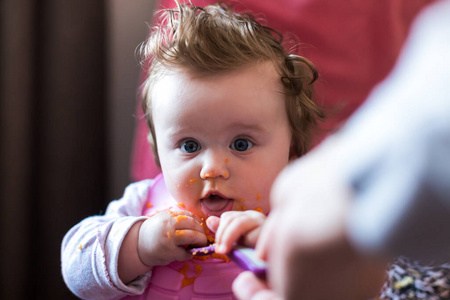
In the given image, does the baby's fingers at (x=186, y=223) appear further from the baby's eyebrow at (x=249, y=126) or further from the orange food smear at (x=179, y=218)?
the baby's eyebrow at (x=249, y=126)

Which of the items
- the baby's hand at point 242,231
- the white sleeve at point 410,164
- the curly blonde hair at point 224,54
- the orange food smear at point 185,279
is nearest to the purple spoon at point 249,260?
the baby's hand at point 242,231

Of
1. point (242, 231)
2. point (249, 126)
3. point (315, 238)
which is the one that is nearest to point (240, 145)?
point (249, 126)

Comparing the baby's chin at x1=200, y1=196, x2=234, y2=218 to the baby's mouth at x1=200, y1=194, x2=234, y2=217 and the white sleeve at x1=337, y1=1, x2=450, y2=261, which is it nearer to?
the baby's mouth at x1=200, y1=194, x2=234, y2=217

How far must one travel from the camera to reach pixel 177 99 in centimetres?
79

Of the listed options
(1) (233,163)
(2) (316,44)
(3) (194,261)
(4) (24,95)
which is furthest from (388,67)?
(4) (24,95)

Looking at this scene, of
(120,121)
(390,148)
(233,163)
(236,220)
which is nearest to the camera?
(390,148)

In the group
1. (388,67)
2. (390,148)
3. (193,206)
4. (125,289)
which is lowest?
(125,289)

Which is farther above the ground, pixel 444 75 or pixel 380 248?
pixel 444 75

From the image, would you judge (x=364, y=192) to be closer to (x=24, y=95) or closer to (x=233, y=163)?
(x=233, y=163)

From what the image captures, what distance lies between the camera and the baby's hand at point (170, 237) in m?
0.72

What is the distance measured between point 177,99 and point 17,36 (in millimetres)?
660

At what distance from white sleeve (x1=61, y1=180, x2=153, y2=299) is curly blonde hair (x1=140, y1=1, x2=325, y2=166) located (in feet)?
0.75

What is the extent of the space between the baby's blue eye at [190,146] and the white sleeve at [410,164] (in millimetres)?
505

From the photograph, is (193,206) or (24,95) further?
(24,95)
